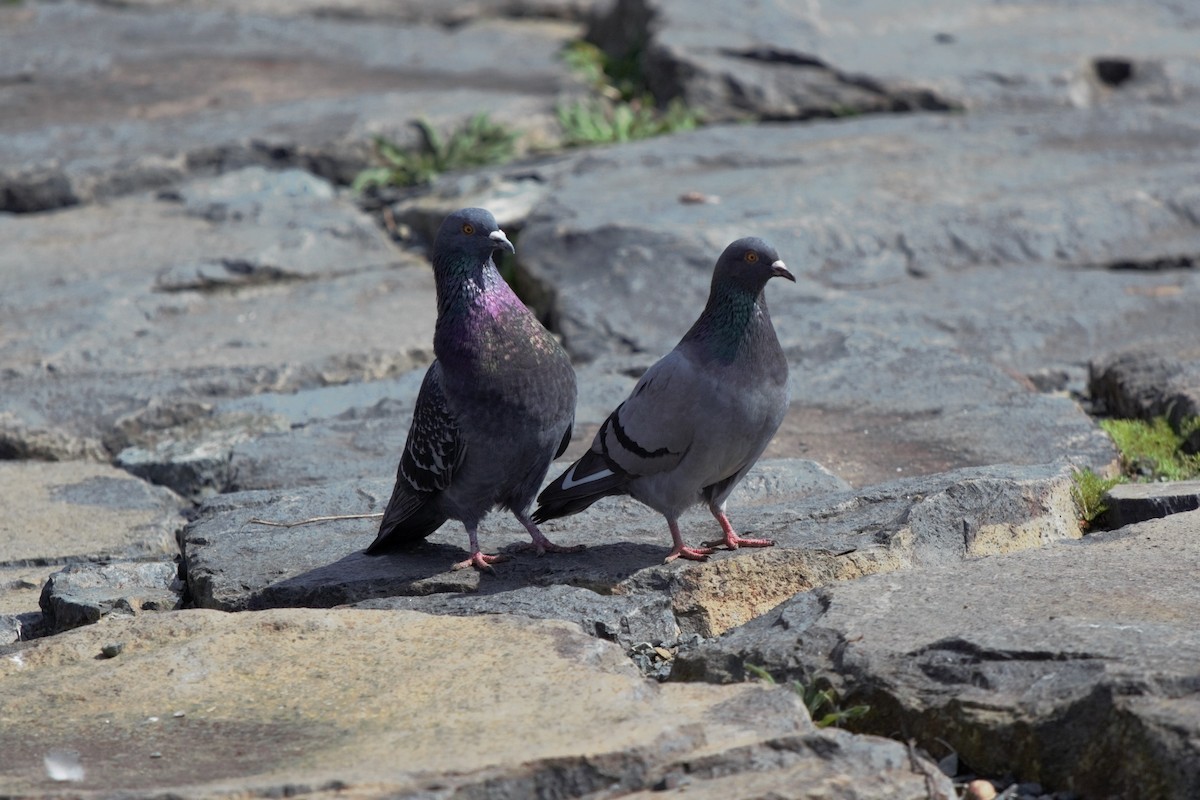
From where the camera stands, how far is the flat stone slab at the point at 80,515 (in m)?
4.70

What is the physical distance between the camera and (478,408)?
4184mm

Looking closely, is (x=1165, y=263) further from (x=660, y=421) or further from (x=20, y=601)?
(x=20, y=601)

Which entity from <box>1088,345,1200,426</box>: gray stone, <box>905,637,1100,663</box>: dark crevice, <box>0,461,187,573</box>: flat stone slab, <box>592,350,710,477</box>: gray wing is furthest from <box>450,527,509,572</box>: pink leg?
<box>1088,345,1200,426</box>: gray stone

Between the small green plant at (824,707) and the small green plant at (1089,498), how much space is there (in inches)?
61.0

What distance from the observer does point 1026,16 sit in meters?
11.2

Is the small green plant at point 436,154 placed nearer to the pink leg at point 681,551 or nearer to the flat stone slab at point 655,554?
the flat stone slab at point 655,554

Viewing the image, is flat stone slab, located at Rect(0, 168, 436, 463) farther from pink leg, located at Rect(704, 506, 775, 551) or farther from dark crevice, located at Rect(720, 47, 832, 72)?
dark crevice, located at Rect(720, 47, 832, 72)

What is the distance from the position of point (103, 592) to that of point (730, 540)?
1.80m

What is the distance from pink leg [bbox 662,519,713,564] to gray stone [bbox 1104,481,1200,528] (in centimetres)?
124

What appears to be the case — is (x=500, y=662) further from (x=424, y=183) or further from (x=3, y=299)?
(x=424, y=183)

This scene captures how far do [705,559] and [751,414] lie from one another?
0.42 m

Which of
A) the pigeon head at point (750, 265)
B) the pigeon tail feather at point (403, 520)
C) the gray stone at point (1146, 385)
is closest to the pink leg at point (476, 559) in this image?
the pigeon tail feather at point (403, 520)

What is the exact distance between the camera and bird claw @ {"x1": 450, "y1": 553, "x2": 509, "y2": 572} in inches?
164

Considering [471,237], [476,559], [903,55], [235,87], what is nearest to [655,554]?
[476,559]
